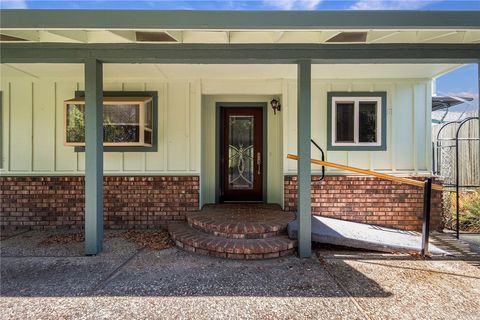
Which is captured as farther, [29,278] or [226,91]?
[226,91]

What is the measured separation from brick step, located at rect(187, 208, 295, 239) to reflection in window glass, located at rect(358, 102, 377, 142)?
196 cm

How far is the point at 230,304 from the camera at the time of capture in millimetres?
2627

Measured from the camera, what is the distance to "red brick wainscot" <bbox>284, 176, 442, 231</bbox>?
512 centimetres

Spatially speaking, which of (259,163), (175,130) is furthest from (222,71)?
(259,163)

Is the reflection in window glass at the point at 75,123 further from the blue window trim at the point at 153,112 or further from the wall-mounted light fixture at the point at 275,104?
the wall-mounted light fixture at the point at 275,104

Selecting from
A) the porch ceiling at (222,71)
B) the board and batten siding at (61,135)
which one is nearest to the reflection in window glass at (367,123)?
the porch ceiling at (222,71)

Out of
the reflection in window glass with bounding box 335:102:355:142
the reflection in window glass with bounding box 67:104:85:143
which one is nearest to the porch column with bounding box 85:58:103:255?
the reflection in window glass with bounding box 67:104:85:143

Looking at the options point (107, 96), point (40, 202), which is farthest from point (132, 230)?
point (107, 96)

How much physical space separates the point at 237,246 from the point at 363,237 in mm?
1863

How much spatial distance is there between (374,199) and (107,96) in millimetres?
5077

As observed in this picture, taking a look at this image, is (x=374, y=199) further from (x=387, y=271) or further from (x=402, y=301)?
(x=402, y=301)

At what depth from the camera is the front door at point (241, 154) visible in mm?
5785

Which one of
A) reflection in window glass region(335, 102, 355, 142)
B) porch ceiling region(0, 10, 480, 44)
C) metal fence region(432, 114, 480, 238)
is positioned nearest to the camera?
porch ceiling region(0, 10, 480, 44)

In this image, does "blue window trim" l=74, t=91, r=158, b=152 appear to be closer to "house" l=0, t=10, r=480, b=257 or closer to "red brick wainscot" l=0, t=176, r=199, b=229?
"house" l=0, t=10, r=480, b=257
